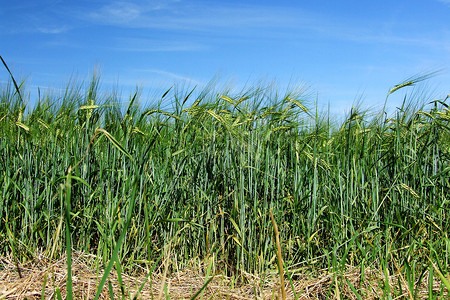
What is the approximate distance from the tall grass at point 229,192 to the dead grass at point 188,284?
0.07 metres

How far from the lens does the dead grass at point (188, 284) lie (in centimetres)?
150

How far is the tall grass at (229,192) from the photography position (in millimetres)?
1756

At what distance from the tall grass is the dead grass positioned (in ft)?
0.24

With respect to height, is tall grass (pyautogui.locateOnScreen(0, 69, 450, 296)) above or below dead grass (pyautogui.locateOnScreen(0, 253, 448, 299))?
above

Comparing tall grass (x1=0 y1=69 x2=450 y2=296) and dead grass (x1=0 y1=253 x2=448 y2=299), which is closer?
dead grass (x1=0 y1=253 x2=448 y2=299)

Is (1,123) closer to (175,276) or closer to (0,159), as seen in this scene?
(0,159)

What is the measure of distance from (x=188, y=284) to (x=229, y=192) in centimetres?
46

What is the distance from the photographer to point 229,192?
1.86 metres

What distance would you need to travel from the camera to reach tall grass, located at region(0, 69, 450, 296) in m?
1.76

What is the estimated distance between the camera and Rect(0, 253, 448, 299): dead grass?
1.50m

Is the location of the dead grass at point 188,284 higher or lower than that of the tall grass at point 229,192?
lower

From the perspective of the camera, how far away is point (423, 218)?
185 centimetres

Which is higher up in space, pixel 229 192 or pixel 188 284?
pixel 229 192

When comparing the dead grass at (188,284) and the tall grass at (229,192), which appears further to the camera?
the tall grass at (229,192)
